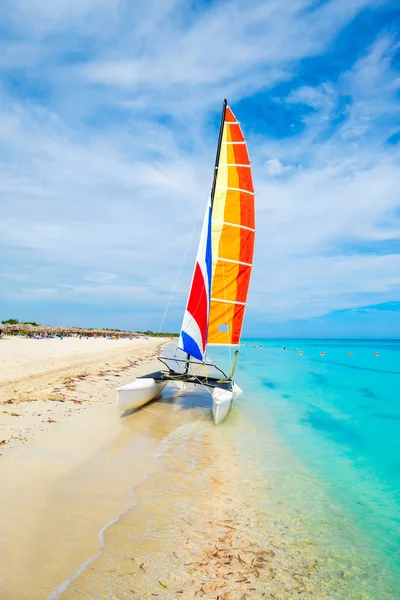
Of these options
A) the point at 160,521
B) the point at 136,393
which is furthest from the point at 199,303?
the point at 160,521

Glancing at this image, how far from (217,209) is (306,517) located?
401 inches

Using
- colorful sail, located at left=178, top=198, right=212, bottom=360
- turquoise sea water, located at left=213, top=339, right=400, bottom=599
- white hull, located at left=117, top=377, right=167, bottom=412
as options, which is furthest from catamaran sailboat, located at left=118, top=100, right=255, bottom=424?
turquoise sea water, located at left=213, top=339, right=400, bottom=599

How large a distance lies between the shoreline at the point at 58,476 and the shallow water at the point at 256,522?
277 mm

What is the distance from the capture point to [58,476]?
17.9ft

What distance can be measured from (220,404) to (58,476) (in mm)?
5232

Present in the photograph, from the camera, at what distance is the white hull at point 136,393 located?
9984mm

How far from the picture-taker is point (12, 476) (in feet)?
16.9

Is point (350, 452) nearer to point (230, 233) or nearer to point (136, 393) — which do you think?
point (136, 393)

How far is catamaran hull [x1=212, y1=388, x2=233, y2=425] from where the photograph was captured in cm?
994

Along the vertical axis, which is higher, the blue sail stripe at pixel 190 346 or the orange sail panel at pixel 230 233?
the orange sail panel at pixel 230 233

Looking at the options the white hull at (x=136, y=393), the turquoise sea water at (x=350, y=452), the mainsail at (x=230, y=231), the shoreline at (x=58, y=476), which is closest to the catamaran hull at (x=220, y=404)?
the turquoise sea water at (x=350, y=452)

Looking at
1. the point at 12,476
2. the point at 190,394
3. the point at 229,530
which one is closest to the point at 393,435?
the point at 190,394

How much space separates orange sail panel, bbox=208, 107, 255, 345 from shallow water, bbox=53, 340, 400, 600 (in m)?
4.24

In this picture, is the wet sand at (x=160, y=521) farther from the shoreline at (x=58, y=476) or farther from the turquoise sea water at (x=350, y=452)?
the turquoise sea water at (x=350, y=452)
